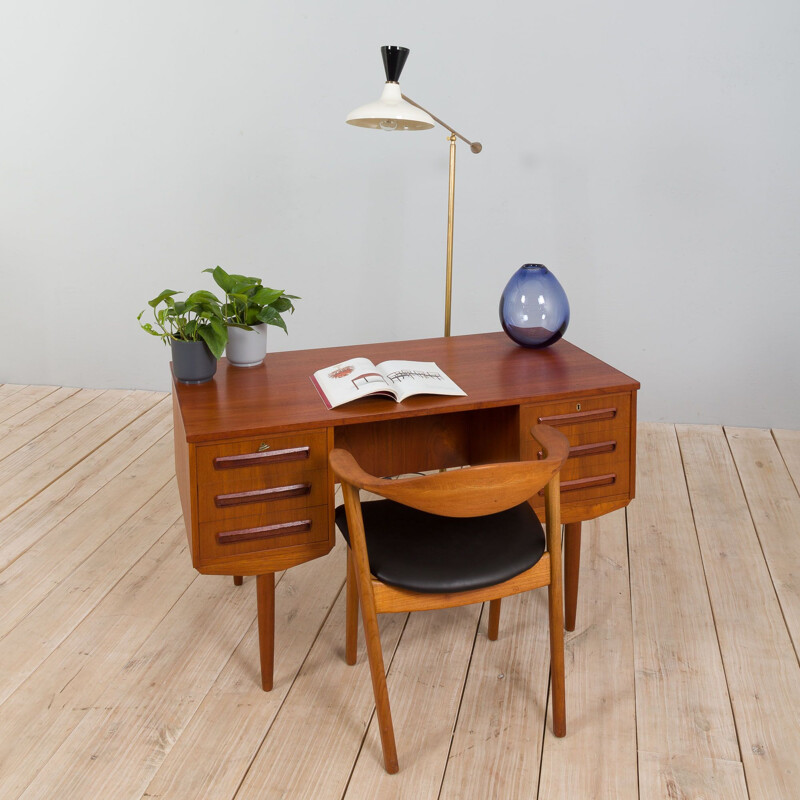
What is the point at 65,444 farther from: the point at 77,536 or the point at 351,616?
the point at 351,616

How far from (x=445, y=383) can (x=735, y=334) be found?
81.0 inches

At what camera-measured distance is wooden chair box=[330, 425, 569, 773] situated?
1.43 m

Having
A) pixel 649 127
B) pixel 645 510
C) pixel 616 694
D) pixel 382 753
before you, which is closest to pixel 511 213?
pixel 649 127

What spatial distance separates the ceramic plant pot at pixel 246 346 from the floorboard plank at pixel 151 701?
674mm

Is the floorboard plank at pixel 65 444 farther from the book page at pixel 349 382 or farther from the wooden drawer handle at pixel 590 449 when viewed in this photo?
the wooden drawer handle at pixel 590 449

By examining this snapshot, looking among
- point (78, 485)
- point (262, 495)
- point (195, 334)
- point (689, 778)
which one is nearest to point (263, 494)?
point (262, 495)

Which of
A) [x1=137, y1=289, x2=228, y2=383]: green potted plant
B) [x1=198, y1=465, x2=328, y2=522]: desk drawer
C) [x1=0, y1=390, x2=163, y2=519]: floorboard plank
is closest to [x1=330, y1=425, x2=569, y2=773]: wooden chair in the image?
[x1=198, y1=465, x2=328, y2=522]: desk drawer

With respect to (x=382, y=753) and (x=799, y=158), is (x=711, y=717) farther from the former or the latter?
(x=799, y=158)

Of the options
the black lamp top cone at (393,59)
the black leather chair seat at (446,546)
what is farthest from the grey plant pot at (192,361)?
the black lamp top cone at (393,59)

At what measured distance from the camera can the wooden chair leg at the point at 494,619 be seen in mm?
2006

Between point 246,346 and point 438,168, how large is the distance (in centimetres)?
172

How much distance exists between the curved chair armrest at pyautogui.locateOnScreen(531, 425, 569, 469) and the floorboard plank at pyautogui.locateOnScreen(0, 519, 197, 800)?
3.61 feet

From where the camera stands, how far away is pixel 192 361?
187cm

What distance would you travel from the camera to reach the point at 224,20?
3.39 metres
